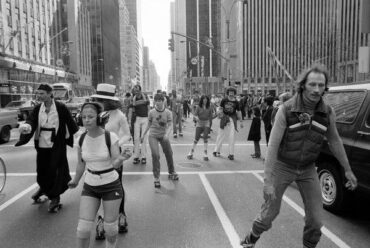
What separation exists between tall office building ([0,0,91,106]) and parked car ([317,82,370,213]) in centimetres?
3427

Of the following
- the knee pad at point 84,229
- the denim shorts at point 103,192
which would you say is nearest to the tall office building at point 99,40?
the denim shorts at point 103,192

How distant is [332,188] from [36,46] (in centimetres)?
5461

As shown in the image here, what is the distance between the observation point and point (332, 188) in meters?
5.40

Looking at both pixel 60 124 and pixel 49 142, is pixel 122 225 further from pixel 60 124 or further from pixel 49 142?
pixel 60 124

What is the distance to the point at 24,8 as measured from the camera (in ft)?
162

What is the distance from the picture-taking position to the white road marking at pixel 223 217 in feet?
14.7

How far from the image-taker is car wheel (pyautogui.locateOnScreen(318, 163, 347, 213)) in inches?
204

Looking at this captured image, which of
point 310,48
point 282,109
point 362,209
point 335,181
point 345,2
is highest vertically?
point 345,2

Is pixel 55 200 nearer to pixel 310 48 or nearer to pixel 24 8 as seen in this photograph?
pixel 24 8

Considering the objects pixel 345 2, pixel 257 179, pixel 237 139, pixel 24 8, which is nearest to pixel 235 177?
pixel 257 179

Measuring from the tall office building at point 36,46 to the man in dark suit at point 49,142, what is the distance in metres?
32.0

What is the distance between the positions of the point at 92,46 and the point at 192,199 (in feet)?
323

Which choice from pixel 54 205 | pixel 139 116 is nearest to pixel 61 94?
pixel 139 116

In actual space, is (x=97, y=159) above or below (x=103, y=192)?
above
